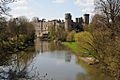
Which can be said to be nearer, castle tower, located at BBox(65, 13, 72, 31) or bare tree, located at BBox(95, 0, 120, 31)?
bare tree, located at BBox(95, 0, 120, 31)

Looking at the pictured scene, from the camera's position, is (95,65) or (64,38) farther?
(64,38)

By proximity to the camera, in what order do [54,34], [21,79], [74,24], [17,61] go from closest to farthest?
[21,79] → [17,61] → [54,34] → [74,24]

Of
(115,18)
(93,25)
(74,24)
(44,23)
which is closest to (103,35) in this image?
(115,18)

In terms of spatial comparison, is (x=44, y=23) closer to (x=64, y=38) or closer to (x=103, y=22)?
(x=64, y=38)

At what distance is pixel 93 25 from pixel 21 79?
2499 centimetres

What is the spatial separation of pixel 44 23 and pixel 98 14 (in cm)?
11240

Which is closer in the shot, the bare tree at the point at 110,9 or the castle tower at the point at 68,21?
the bare tree at the point at 110,9

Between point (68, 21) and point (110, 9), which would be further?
point (68, 21)

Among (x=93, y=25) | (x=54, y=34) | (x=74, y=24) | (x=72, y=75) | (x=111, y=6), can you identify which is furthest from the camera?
(x=74, y=24)

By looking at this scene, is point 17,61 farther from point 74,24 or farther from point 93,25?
point 74,24

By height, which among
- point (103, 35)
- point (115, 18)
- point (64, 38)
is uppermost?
point (115, 18)

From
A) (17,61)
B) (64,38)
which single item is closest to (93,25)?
(17,61)

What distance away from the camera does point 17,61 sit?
14.7 feet

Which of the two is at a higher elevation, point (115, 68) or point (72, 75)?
point (115, 68)
